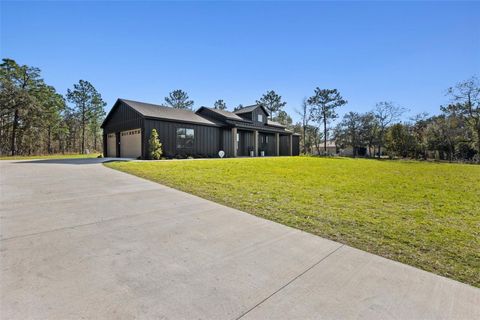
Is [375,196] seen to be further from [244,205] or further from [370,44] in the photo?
[370,44]

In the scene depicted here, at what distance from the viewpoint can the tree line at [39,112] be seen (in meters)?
25.1

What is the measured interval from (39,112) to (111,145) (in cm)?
1433

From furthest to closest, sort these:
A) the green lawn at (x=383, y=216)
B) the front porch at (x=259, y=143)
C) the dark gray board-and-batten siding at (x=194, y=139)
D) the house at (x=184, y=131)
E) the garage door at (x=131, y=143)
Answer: the front porch at (x=259, y=143), the garage door at (x=131, y=143), the house at (x=184, y=131), the dark gray board-and-batten siding at (x=194, y=139), the green lawn at (x=383, y=216)

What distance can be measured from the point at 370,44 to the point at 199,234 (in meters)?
13.6

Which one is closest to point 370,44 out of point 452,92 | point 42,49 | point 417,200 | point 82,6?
point 417,200

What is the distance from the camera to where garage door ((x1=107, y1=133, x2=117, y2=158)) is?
2062 centimetres

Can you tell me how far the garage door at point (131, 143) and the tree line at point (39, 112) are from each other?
16.7 meters

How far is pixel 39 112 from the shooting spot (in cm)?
2675

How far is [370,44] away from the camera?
1147 cm

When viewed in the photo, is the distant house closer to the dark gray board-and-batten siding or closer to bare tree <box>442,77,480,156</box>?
bare tree <box>442,77,480,156</box>

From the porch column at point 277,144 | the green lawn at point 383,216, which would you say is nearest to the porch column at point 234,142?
the porch column at point 277,144

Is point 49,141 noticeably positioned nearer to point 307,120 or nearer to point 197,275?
point 307,120

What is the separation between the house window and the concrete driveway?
47.1ft

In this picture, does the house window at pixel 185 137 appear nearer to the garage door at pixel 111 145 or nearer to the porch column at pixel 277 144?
the garage door at pixel 111 145
